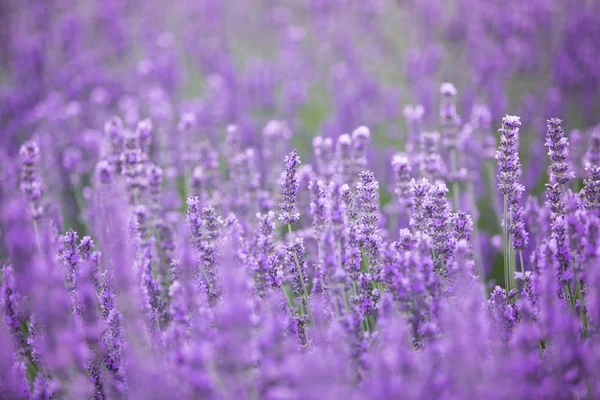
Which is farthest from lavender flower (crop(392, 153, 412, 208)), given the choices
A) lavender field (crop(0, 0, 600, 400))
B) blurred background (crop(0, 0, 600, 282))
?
blurred background (crop(0, 0, 600, 282))

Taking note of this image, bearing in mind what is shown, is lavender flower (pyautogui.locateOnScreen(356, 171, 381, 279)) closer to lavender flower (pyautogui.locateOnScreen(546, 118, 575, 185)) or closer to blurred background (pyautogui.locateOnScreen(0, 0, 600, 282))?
lavender flower (pyautogui.locateOnScreen(546, 118, 575, 185))

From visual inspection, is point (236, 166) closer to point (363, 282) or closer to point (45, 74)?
point (363, 282)

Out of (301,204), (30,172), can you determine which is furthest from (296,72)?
(30,172)

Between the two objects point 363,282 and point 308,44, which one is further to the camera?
point 308,44

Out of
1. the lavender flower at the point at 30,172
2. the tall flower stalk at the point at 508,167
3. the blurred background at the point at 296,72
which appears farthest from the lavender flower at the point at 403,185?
the lavender flower at the point at 30,172

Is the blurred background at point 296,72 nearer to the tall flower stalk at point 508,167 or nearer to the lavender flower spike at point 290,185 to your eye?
the tall flower stalk at point 508,167

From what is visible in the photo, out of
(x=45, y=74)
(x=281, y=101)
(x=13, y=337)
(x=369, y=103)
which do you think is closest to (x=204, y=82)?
(x=281, y=101)

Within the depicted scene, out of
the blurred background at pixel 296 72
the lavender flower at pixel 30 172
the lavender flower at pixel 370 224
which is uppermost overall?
the blurred background at pixel 296 72

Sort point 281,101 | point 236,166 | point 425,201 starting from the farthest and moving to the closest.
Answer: point 281,101
point 236,166
point 425,201
